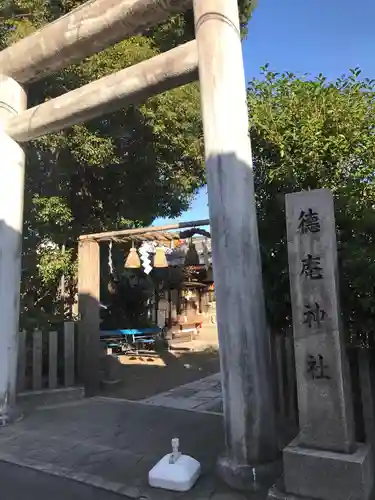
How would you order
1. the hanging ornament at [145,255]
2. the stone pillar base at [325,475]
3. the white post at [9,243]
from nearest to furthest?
the stone pillar base at [325,475], the white post at [9,243], the hanging ornament at [145,255]

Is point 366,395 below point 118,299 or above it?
below

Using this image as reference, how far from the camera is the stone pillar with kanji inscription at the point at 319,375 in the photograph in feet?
10.2

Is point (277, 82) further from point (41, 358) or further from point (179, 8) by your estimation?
point (41, 358)

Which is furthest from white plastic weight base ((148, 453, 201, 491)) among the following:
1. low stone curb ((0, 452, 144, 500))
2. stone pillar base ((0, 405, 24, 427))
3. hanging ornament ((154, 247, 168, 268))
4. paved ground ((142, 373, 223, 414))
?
hanging ornament ((154, 247, 168, 268))

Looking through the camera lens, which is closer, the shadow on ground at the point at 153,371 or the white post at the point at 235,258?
the white post at the point at 235,258

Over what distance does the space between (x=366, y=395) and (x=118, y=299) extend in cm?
1409

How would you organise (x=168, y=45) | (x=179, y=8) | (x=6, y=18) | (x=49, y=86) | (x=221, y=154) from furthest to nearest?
(x=168, y=45), (x=6, y=18), (x=49, y=86), (x=179, y=8), (x=221, y=154)

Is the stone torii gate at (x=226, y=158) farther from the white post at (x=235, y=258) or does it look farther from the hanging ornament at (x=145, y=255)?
the hanging ornament at (x=145, y=255)

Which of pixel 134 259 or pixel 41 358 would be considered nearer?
pixel 41 358

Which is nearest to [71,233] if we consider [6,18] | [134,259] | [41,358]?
[134,259]

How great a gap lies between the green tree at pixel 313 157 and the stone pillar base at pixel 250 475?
1531 millimetres

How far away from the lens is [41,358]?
739 centimetres

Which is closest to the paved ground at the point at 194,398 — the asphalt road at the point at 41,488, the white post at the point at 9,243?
the white post at the point at 9,243

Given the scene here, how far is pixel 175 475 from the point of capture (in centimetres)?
372
